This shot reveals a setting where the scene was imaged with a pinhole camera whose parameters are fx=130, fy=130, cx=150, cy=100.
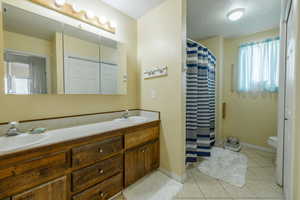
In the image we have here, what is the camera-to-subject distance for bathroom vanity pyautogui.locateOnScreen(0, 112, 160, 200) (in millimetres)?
857

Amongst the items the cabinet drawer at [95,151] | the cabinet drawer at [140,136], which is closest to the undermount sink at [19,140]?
the cabinet drawer at [95,151]

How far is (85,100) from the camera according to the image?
1677 millimetres

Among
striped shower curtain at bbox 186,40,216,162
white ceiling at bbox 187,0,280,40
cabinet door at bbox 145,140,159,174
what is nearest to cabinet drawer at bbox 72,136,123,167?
cabinet door at bbox 145,140,159,174

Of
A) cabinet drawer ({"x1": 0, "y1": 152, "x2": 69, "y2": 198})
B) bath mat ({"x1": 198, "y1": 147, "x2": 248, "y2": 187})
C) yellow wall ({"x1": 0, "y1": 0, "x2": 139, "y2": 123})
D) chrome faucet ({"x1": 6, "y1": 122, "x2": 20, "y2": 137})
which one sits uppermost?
yellow wall ({"x1": 0, "y1": 0, "x2": 139, "y2": 123})

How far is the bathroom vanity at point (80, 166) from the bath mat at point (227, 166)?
39.2 inches

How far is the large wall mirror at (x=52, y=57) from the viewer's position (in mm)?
1207

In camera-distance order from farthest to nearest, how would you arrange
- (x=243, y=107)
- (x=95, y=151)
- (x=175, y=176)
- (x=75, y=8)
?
(x=243, y=107) < (x=175, y=176) < (x=75, y=8) < (x=95, y=151)

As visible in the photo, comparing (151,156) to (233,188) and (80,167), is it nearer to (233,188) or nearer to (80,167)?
(80,167)

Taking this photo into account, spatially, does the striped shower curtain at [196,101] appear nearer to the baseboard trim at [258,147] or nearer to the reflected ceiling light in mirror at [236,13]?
the reflected ceiling light in mirror at [236,13]

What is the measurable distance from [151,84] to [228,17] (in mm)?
1805

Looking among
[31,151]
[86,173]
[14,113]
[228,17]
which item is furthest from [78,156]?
[228,17]

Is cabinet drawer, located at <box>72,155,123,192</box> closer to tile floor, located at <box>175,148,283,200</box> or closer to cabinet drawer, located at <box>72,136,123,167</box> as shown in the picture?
cabinet drawer, located at <box>72,136,123,167</box>

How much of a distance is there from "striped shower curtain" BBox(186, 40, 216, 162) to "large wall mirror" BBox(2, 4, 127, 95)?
1.19 meters

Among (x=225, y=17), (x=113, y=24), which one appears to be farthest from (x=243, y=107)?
(x=113, y=24)
